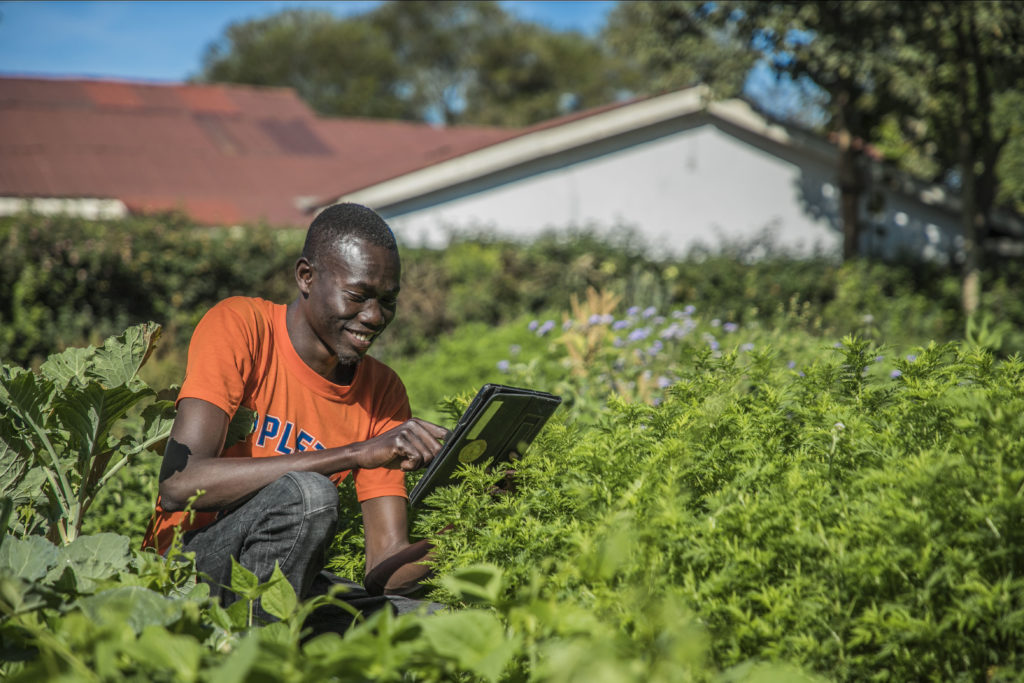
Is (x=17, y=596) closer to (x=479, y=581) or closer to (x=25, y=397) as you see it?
(x=479, y=581)

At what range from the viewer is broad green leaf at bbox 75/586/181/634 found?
177cm

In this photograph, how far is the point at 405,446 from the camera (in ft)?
8.17

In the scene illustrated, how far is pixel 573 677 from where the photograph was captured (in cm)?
128

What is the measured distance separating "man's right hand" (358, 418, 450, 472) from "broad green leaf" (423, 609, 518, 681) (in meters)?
0.99

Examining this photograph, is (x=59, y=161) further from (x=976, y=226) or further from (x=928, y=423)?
(x=928, y=423)

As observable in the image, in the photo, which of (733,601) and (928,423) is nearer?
(733,601)

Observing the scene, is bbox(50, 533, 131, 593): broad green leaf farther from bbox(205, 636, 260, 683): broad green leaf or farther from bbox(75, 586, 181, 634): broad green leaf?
bbox(205, 636, 260, 683): broad green leaf

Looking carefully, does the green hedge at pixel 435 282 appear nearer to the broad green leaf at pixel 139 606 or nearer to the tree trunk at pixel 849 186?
the tree trunk at pixel 849 186

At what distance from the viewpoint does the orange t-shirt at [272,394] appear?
2.67m

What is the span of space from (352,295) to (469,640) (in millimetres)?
1615

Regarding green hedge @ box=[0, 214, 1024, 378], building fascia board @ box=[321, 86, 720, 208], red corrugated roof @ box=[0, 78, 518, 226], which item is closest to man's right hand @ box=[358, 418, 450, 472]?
green hedge @ box=[0, 214, 1024, 378]

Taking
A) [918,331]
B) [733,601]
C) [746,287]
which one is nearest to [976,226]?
[918,331]

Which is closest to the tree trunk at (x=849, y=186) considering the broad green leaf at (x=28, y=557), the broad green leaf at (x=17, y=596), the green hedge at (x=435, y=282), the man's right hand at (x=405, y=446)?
the green hedge at (x=435, y=282)

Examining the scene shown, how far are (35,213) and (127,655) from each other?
10715 millimetres
